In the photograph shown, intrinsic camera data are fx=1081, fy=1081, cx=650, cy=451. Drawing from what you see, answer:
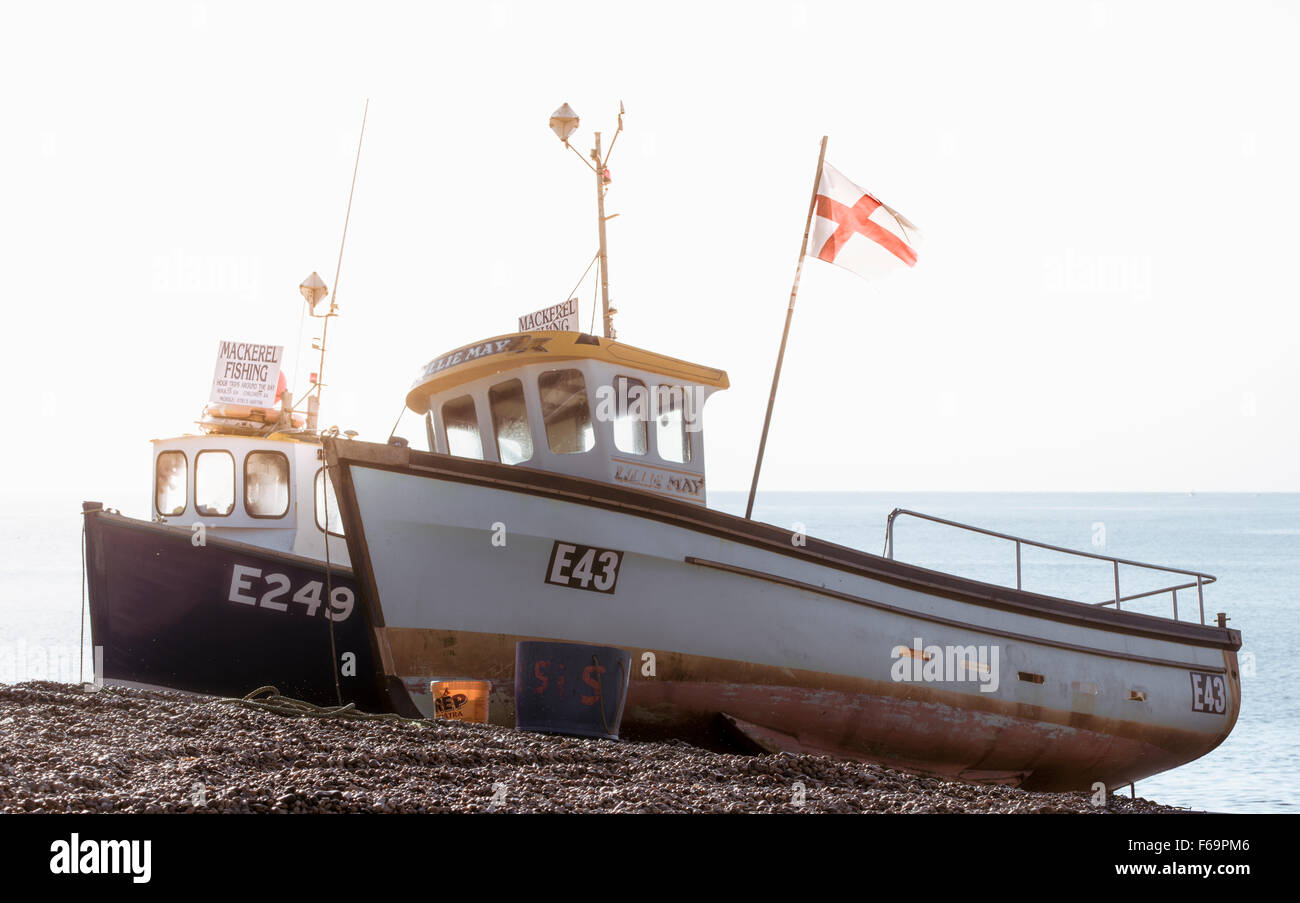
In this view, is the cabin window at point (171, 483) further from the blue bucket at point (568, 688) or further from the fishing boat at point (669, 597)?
the blue bucket at point (568, 688)

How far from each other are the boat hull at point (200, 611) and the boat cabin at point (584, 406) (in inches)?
93.4

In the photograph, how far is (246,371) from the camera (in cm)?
1266

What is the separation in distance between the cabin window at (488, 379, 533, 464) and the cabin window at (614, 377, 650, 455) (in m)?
0.80

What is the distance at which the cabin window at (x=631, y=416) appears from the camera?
922 centimetres

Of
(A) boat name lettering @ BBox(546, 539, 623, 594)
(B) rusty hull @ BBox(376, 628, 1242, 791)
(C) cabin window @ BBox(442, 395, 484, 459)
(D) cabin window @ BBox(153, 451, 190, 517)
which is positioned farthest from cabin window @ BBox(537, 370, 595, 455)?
(D) cabin window @ BBox(153, 451, 190, 517)

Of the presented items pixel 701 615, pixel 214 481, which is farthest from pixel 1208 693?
pixel 214 481

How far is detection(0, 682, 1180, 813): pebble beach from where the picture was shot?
14.0ft

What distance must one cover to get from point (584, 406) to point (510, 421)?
769 millimetres

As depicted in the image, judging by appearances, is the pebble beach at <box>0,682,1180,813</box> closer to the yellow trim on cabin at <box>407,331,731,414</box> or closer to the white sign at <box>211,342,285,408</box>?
the yellow trim on cabin at <box>407,331,731,414</box>

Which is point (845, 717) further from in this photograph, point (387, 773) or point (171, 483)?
point (171, 483)

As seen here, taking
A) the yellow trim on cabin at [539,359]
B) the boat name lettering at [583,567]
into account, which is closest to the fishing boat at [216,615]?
the yellow trim on cabin at [539,359]
